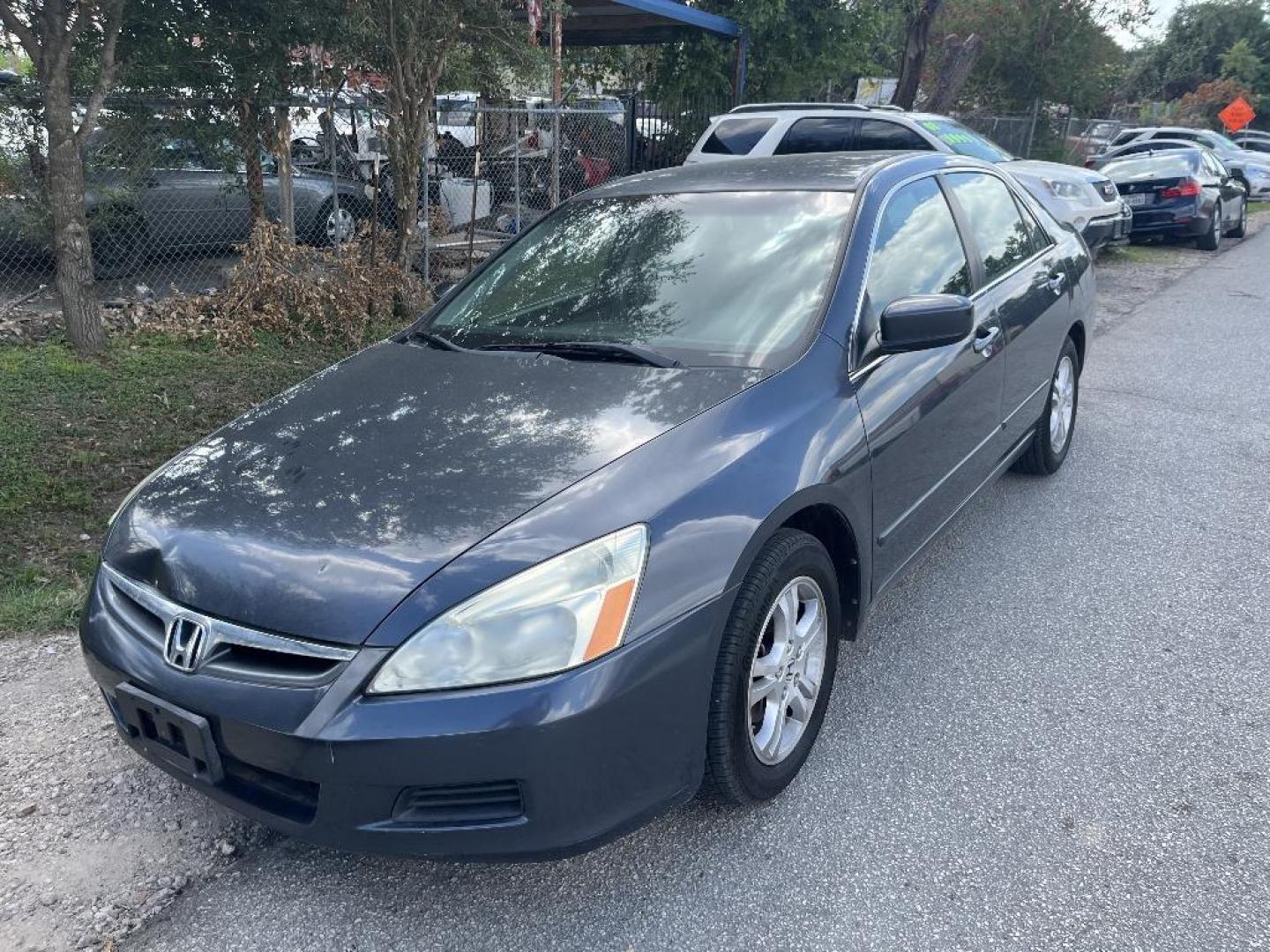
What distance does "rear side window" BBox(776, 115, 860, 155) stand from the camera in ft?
33.6

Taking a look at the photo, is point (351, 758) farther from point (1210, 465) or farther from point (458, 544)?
point (1210, 465)

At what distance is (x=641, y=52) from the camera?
51.6 feet

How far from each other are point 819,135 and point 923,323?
7967 millimetres

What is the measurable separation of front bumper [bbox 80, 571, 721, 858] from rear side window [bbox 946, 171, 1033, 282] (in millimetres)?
2566

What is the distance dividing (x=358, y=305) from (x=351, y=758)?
590cm

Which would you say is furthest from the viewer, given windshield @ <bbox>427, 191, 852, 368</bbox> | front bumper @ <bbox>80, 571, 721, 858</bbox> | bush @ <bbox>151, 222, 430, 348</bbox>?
bush @ <bbox>151, 222, 430, 348</bbox>

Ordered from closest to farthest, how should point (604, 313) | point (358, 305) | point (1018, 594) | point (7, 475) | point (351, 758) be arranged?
point (351, 758), point (604, 313), point (1018, 594), point (7, 475), point (358, 305)

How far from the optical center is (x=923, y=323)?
3.01 metres

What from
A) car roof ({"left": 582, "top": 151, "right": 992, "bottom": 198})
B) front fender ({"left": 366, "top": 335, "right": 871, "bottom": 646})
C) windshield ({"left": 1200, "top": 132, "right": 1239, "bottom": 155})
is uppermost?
windshield ({"left": 1200, "top": 132, "right": 1239, "bottom": 155})

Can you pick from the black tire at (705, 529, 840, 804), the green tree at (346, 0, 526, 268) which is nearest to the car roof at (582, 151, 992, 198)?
the black tire at (705, 529, 840, 804)

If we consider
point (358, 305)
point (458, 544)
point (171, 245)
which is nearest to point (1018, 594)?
point (458, 544)

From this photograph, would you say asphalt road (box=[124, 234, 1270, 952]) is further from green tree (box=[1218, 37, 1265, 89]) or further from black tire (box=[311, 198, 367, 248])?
green tree (box=[1218, 37, 1265, 89])

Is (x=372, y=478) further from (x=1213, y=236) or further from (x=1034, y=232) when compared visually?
(x=1213, y=236)

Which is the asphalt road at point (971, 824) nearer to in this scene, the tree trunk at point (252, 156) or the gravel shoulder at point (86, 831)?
the gravel shoulder at point (86, 831)
